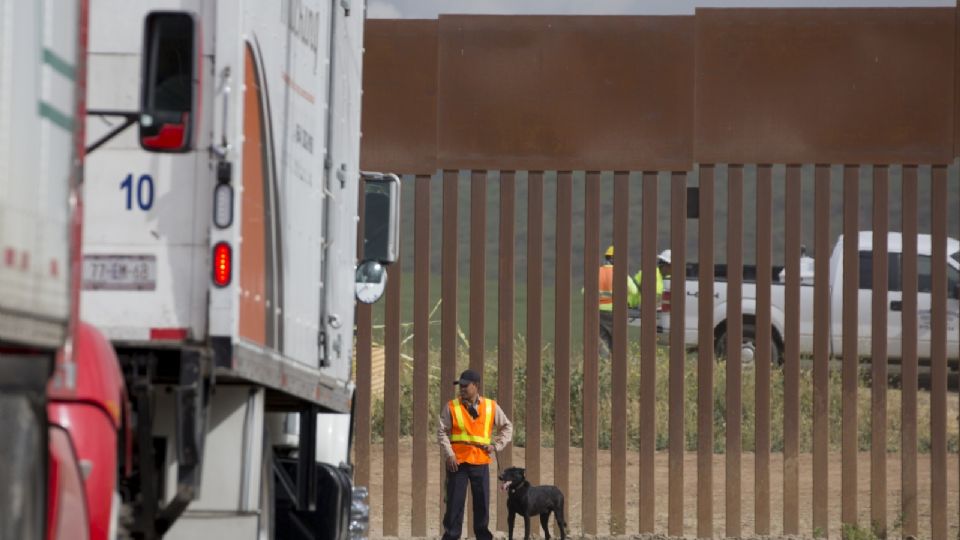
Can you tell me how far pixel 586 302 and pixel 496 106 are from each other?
194cm

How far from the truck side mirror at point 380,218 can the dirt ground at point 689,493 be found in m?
4.63

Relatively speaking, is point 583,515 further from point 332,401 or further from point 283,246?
point 283,246

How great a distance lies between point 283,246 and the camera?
9250 millimetres

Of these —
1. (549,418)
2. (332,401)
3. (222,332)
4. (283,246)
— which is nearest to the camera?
(222,332)

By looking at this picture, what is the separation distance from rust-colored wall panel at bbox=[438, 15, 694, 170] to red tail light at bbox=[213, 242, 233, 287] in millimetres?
9018

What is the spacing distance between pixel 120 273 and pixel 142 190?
0.37m

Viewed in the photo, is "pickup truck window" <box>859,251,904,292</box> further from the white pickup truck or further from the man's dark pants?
the man's dark pants

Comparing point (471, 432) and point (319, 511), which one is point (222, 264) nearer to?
point (319, 511)

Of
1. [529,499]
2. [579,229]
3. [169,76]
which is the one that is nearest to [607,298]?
[529,499]

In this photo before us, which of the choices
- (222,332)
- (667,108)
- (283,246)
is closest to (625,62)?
(667,108)

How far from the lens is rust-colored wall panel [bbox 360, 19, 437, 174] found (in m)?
17.1

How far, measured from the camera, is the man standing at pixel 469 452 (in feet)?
51.4

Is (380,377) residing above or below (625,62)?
below

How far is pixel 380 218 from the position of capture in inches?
506
